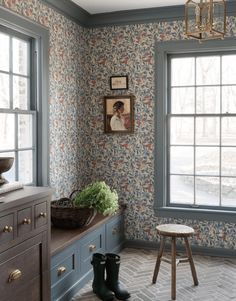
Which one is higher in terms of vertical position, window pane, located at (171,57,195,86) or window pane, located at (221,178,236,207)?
window pane, located at (171,57,195,86)

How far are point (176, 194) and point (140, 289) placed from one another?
1608 mm

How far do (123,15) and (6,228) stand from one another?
3475mm

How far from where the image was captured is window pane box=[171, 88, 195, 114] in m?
4.94

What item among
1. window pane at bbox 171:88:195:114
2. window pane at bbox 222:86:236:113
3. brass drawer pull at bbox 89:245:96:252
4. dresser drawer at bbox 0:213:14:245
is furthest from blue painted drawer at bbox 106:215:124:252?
dresser drawer at bbox 0:213:14:245

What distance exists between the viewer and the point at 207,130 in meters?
4.89

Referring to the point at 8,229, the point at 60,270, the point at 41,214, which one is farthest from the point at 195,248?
the point at 8,229

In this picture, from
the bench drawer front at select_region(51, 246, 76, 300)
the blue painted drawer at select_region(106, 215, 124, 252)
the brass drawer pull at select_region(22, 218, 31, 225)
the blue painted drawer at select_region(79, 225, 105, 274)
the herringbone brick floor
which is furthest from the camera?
the blue painted drawer at select_region(106, 215, 124, 252)

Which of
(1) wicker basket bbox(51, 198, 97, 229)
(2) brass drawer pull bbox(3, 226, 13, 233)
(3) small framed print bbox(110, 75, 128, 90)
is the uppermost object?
(3) small framed print bbox(110, 75, 128, 90)

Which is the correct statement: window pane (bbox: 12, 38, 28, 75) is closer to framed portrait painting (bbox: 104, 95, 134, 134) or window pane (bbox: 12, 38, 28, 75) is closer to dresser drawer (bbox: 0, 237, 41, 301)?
framed portrait painting (bbox: 104, 95, 134, 134)

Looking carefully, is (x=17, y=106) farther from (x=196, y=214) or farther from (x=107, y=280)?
(x=196, y=214)

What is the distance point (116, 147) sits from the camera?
204 inches

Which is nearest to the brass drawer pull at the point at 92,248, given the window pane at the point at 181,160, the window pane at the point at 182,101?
the window pane at the point at 181,160

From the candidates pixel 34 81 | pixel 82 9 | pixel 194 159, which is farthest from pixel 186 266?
pixel 82 9

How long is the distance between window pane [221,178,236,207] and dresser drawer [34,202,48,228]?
8.82 ft
